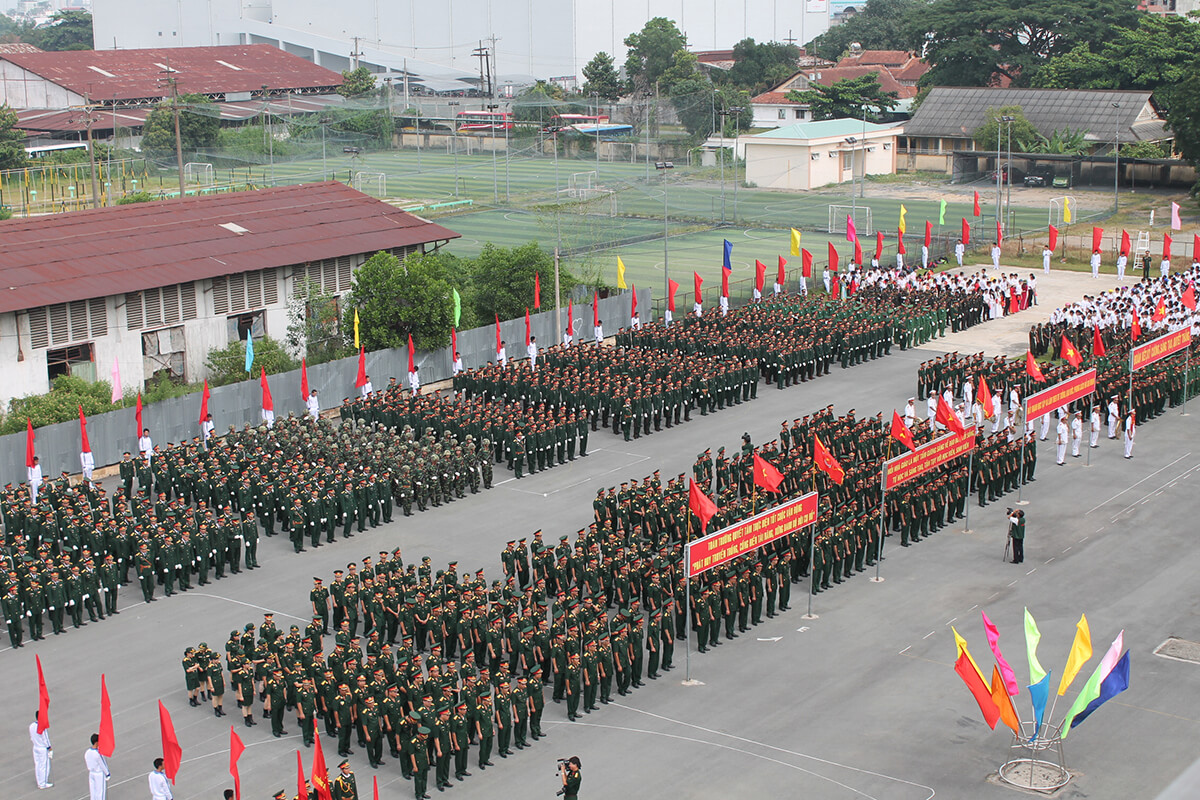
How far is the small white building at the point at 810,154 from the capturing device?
68312mm

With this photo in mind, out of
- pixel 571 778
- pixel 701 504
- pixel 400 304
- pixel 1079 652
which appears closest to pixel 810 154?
pixel 400 304

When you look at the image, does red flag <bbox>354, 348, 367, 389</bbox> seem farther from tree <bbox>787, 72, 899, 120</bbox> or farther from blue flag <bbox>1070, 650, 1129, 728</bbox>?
tree <bbox>787, 72, 899, 120</bbox>

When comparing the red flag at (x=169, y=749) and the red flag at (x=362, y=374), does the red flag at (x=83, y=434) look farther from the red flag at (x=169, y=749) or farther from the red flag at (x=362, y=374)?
the red flag at (x=169, y=749)

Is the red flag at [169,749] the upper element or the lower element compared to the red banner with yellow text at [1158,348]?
lower

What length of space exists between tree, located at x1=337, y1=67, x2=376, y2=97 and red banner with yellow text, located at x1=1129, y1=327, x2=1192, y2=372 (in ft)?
235

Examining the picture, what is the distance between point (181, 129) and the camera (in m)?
76.2

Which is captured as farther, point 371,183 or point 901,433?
point 371,183

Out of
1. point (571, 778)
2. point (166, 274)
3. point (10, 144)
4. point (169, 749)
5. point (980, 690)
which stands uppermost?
point (10, 144)

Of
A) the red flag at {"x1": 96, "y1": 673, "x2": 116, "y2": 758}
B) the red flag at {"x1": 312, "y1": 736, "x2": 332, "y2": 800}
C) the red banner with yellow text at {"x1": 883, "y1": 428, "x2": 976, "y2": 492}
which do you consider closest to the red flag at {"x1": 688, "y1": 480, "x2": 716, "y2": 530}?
the red banner with yellow text at {"x1": 883, "y1": 428, "x2": 976, "y2": 492}

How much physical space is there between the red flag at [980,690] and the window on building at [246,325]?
74.3 feet

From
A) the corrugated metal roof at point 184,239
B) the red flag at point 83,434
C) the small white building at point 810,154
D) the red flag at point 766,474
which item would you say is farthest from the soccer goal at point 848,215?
the red flag at point 83,434

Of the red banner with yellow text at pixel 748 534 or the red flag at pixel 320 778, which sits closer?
the red flag at pixel 320 778

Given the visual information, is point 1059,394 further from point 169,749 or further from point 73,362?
point 73,362

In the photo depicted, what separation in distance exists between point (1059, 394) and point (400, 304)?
50.6 feet
